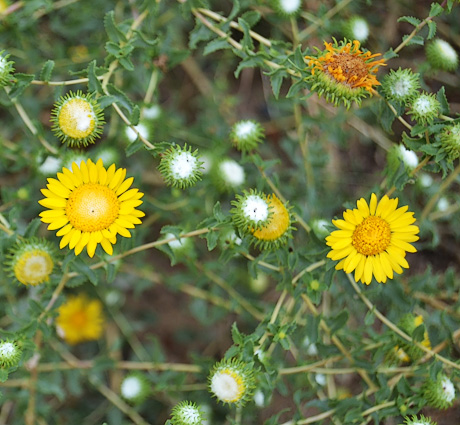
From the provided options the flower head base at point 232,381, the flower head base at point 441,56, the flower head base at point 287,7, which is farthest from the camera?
the flower head base at point 287,7

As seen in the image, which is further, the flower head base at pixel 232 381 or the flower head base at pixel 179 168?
the flower head base at pixel 179 168

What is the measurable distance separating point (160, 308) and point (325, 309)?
1579 mm

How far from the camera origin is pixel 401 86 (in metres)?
2.67

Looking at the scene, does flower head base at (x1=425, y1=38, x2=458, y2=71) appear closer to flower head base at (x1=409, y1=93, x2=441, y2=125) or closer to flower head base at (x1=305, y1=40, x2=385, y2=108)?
flower head base at (x1=409, y1=93, x2=441, y2=125)

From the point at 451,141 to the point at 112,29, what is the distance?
170cm

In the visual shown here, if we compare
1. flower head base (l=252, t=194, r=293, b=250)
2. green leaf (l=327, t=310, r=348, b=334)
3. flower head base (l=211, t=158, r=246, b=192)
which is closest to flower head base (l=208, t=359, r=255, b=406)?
flower head base (l=252, t=194, r=293, b=250)

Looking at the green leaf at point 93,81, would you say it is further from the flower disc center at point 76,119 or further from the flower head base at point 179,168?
the flower head base at point 179,168

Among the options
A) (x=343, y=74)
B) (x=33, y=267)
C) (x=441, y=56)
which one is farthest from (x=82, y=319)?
(x=441, y=56)

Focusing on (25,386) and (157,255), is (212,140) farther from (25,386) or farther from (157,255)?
(25,386)

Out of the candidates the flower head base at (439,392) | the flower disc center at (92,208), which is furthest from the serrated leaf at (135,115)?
the flower head base at (439,392)

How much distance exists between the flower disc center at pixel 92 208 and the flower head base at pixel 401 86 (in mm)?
1337

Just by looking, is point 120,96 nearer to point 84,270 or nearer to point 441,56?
point 84,270

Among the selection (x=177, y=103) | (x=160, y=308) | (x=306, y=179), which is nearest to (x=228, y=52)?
(x=177, y=103)

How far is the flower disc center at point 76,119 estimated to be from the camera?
2.54 metres
